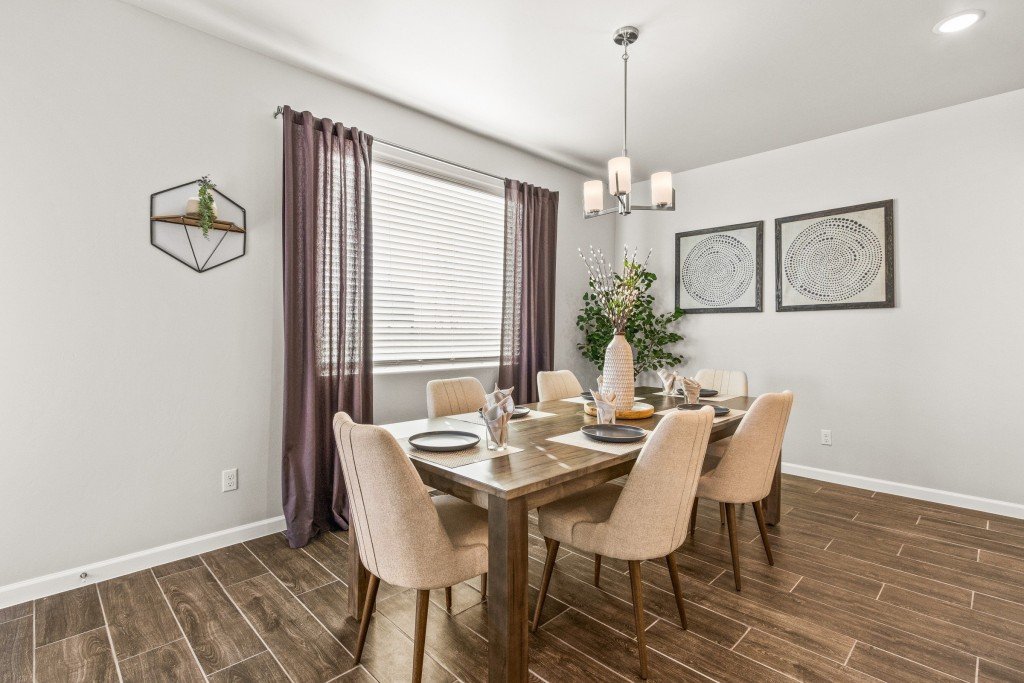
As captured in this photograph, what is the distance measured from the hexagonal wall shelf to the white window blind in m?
0.84

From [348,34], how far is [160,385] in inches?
81.0

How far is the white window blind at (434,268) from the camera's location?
130 inches

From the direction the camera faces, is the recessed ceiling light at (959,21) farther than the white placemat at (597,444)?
Yes

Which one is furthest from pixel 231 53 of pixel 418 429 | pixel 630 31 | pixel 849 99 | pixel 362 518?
pixel 849 99

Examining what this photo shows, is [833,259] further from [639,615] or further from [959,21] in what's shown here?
[639,615]

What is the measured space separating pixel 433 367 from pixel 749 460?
217 centimetres

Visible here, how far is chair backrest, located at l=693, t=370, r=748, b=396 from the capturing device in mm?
3256

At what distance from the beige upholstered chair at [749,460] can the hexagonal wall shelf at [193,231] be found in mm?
2727

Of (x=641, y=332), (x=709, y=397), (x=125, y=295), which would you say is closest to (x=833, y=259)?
(x=641, y=332)

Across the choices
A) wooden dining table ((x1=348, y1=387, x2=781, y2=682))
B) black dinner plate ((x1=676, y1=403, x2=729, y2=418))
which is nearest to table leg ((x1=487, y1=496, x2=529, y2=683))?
wooden dining table ((x1=348, y1=387, x2=781, y2=682))

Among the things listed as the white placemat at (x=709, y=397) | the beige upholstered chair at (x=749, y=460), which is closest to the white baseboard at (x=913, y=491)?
the white placemat at (x=709, y=397)

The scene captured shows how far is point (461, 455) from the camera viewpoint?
1762mm

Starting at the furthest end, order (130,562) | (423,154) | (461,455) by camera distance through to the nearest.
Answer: (423,154) < (130,562) < (461,455)

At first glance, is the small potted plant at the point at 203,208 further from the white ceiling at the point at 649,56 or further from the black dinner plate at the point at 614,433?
the black dinner plate at the point at 614,433
